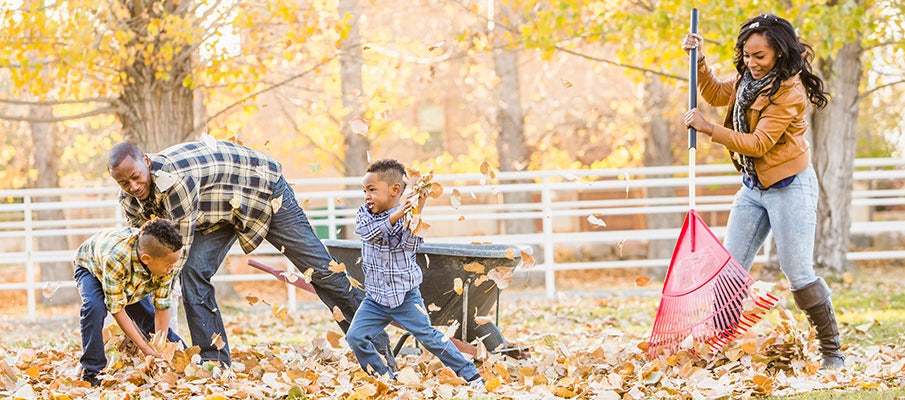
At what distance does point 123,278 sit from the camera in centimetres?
486

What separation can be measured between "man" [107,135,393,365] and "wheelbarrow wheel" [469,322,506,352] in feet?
1.54

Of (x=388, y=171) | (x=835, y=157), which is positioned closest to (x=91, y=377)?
(x=388, y=171)

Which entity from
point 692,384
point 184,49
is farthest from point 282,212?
point 184,49

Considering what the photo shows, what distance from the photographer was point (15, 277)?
21.4m

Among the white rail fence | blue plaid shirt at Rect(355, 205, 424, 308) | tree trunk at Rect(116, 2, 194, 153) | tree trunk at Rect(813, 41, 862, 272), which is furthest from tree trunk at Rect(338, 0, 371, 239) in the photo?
blue plaid shirt at Rect(355, 205, 424, 308)

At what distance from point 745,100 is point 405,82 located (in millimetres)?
14563

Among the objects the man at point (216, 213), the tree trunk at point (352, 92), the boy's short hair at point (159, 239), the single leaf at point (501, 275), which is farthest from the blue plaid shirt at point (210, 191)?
the tree trunk at point (352, 92)

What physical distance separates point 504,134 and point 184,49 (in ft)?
20.8

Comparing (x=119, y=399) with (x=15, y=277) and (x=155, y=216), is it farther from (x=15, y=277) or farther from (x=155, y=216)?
(x=15, y=277)

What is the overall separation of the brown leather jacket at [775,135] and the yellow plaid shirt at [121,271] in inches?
106

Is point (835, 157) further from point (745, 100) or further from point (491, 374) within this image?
point (491, 374)

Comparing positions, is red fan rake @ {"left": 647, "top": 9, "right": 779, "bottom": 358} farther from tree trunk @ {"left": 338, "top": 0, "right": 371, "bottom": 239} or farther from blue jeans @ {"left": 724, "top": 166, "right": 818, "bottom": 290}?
tree trunk @ {"left": 338, "top": 0, "right": 371, "bottom": 239}

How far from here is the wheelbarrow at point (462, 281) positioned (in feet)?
17.2

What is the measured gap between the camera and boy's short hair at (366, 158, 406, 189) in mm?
4855
